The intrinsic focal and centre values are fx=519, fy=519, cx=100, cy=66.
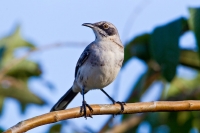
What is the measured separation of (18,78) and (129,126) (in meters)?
1.73

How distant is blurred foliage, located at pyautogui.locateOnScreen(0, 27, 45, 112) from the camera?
572 cm

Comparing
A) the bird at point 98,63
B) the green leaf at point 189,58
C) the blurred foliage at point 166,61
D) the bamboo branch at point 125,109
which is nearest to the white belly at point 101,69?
the bird at point 98,63

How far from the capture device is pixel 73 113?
332 cm

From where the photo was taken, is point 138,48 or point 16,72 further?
point 16,72

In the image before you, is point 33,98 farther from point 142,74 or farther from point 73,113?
point 73,113

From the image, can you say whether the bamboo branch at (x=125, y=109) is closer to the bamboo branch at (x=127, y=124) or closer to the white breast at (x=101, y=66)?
the bamboo branch at (x=127, y=124)

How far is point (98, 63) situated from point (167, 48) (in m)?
1.22

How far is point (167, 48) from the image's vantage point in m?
4.60

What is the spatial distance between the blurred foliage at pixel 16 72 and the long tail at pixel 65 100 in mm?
185

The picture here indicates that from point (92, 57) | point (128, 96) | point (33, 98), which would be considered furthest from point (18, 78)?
point (128, 96)

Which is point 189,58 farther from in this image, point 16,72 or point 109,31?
point 16,72

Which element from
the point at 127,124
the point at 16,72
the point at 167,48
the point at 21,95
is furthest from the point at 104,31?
the point at 167,48

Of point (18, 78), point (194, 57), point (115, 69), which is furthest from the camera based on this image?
point (18, 78)

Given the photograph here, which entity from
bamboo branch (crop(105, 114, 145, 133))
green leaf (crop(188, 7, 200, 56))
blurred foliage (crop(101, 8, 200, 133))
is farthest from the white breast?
green leaf (crop(188, 7, 200, 56))
